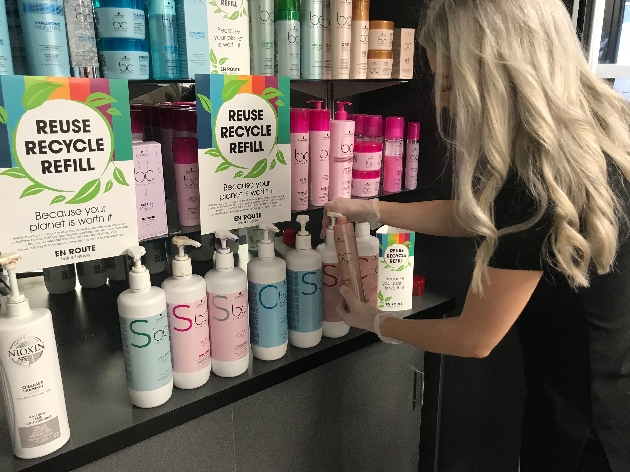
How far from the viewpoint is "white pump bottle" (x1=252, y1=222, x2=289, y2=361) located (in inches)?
44.6

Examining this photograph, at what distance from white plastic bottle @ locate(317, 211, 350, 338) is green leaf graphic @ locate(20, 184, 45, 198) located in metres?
0.61

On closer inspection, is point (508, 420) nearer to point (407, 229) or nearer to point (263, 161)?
point (407, 229)

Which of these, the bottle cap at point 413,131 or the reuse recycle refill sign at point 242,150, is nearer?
the reuse recycle refill sign at point 242,150

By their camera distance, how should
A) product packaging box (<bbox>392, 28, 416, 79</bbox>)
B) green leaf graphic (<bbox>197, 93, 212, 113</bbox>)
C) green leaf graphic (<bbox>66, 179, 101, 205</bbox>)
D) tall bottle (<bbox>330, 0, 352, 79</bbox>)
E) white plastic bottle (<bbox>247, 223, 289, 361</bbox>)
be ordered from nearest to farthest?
1. green leaf graphic (<bbox>66, 179, 101, 205</bbox>)
2. green leaf graphic (<bbox>197, 93, 212, 113</bbox>)
3. white plastic bottle (<bbox>247, 223, 289, 361</bbox>)
4. tall bottle (<bbox>330, 0, 352, 79</bbox>)
5. product packaging box (<bbox>392, 28, 416, 79</bbox>)

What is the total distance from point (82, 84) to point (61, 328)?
2.20 ft

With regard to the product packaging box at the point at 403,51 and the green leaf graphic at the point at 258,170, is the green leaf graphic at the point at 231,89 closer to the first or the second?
the green leaf graphic at the point at 258,170

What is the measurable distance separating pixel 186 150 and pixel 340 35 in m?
0.48

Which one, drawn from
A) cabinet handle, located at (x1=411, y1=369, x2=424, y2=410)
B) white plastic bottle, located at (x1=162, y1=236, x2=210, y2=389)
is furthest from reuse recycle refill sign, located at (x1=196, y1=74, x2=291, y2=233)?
cabinet handle, located at (x1=411, y1=369, x2=424, y2=410)

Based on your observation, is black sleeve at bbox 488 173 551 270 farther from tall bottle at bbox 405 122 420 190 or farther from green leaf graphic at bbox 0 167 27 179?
green leaf graphic at bbox 0 167 27 179

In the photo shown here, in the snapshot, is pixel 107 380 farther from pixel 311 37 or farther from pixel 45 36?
pixel 311 37

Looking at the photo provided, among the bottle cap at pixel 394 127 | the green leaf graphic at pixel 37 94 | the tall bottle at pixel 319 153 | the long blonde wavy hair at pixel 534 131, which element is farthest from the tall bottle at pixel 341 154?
the green leaf graphic at pixel 37 94

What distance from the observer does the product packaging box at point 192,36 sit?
1007 mm

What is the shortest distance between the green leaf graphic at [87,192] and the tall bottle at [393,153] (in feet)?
2.53

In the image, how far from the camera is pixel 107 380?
1136 millimetres
